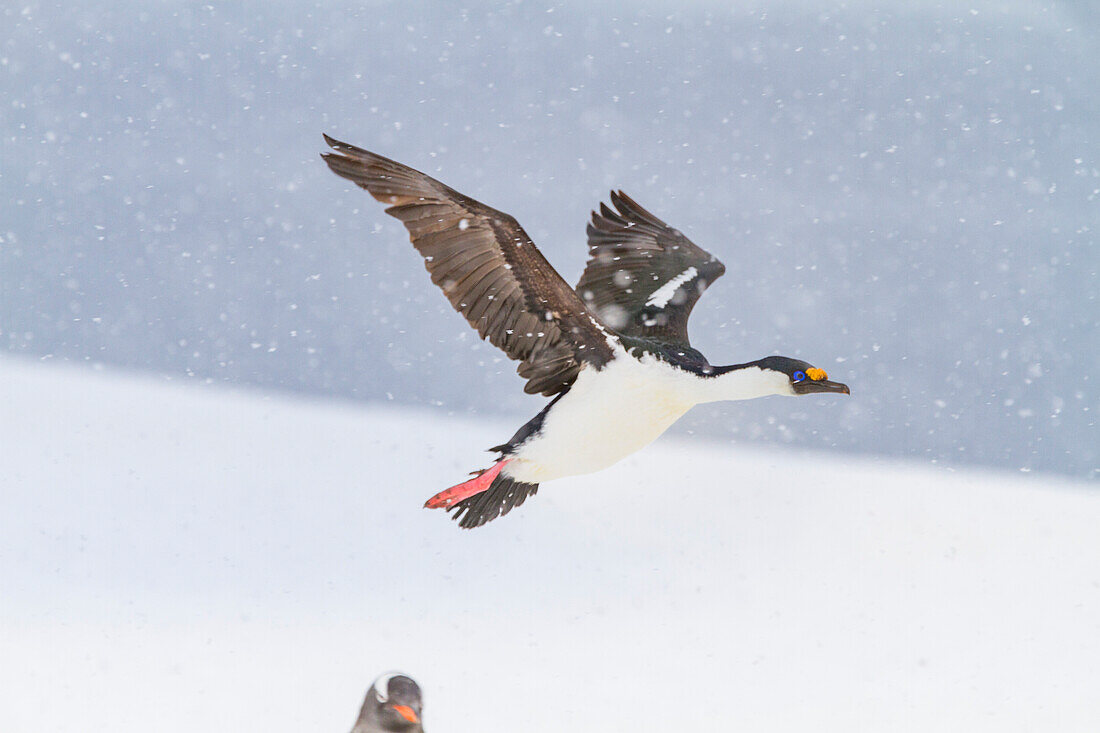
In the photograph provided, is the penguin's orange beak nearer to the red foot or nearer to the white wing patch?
the red foot

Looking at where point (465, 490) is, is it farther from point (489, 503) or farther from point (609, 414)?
point (609, 414)

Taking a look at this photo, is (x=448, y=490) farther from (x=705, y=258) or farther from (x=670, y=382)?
(x=705, y=258)

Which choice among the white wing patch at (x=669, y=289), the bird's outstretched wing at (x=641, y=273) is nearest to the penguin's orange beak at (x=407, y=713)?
the bird's outstretched wing at (x=641, y=273)

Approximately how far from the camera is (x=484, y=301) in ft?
6.95

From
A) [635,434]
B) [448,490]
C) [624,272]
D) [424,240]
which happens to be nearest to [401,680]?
[448,490]

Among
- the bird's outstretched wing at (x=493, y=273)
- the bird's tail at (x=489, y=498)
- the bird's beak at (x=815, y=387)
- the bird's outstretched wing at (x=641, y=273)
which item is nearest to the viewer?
the bird's outstretched wing at (x=493, y=273)

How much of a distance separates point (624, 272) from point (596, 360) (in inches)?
28.2

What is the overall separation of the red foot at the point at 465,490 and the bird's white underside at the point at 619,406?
4 cm

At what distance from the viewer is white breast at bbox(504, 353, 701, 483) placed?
2191mm

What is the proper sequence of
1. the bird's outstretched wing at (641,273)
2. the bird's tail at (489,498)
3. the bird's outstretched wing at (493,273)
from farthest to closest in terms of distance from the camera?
1. the bird's outstretched wing at (641,273)
2. the bird's tail at (489,498)
3. the bird's outstretched wing at (493,273)

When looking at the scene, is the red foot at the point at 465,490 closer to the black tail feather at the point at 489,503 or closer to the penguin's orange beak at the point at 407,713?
the black tail feather at the point at 489,503

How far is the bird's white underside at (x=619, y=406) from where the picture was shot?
7.07ft

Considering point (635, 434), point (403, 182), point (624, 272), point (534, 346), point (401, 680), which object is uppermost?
point (624, 272)

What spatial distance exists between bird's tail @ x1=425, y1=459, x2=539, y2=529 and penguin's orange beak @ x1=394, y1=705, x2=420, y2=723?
1.41ft
